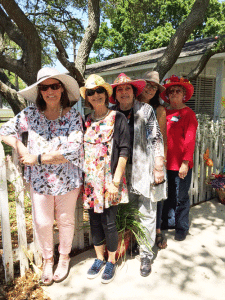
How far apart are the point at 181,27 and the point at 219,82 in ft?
13.3

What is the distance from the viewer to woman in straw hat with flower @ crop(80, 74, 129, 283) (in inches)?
87.0

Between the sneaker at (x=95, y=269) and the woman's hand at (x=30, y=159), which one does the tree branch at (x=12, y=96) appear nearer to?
the woman's hand at (x=30, y=159)

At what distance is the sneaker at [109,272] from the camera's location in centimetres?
239

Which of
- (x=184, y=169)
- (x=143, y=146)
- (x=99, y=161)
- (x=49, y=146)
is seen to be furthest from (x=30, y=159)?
(x=184, y=169)

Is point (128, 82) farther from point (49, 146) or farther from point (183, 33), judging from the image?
point (183, 33)

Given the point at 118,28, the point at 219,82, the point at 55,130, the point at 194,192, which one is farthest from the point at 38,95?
the point at 118,28

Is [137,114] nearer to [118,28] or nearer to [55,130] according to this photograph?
[55,130]

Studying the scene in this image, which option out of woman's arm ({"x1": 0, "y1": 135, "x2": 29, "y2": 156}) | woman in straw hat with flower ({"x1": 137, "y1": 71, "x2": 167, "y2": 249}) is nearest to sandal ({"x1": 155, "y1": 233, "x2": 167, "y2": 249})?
woman in straw hat with flower ({"x1": 137, "y1": 71, "x2": 167, "y2": 249})

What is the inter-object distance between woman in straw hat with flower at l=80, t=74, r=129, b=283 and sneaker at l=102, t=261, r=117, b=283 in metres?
0.36

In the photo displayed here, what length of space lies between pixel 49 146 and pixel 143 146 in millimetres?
891

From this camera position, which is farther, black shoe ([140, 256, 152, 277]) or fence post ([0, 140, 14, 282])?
black shoe ([140, 256, 152, 277])

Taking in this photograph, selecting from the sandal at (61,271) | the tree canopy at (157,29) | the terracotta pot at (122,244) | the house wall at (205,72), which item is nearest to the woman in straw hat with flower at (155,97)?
the terracotta pot at (122,244)

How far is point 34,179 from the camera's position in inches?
87.6

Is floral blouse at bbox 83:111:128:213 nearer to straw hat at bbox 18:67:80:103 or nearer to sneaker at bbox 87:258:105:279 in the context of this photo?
straw hat at bbox 18:67:80:103
